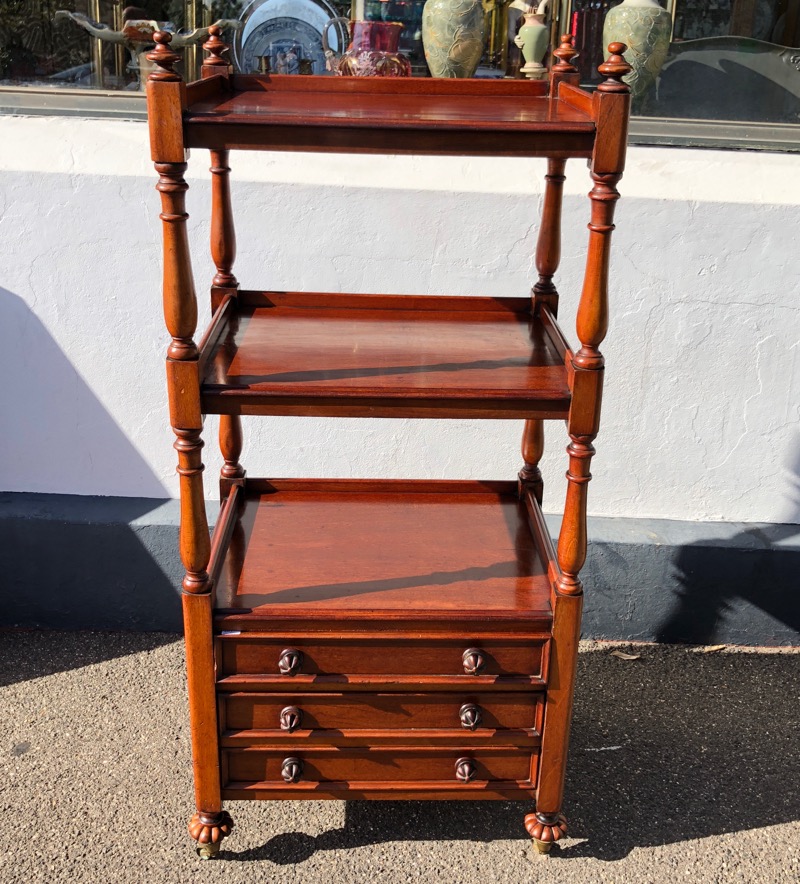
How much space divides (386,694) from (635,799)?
729 millimetres

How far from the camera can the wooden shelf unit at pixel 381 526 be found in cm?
161

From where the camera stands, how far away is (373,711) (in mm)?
1954

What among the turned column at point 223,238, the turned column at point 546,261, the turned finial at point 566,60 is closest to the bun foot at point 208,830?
A: the turned column at point 223,238

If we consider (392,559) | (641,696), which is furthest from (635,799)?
(392,559)

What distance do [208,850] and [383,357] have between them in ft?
3.53

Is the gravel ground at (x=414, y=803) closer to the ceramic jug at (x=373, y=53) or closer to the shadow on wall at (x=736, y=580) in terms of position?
the shadow on wall at (x=736, y=580)

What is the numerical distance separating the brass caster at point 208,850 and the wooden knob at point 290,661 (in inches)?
17.1

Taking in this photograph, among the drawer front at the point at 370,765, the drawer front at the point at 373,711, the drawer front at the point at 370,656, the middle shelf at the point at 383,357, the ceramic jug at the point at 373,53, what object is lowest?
the drawer front at the point at 370,765

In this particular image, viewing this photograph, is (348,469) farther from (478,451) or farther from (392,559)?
(392,559)

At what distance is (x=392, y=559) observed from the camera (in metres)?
2.09

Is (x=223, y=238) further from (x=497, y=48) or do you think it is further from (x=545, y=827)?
(x=545, y=827)

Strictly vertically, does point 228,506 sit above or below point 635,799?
above

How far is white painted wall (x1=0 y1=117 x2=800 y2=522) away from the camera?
2574 millimetres

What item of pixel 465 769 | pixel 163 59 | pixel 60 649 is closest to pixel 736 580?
pixel 465 769
